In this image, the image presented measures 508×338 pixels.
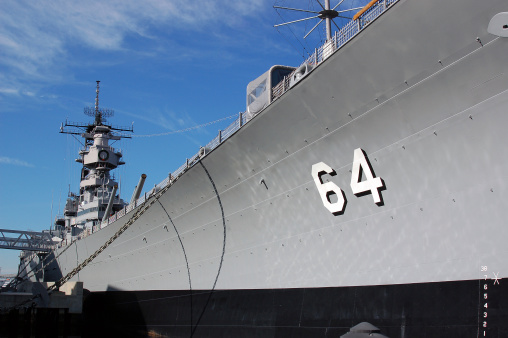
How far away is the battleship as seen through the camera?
6.50 m

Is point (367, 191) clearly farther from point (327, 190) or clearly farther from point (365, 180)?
point (327, 190)

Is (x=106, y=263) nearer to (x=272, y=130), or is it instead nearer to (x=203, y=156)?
(x=203, y=156)

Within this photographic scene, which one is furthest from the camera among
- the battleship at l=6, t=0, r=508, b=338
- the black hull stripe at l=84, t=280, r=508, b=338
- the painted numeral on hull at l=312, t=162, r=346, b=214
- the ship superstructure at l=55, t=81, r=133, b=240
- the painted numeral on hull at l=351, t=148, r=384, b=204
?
the ship superstructure at l=55, t=81, r=133, b=240

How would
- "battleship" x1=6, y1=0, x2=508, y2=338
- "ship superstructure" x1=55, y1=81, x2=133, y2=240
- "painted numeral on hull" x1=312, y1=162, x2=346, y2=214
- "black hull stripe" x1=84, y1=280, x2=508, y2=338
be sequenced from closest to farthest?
"battleship" x1=6, y1=0, x2=508, y2=338 < "black hull stripe" x1=84, y1=280, x2=508, y2=338 < "painted numeral on hull" x1=312, y1=162, x2=346, y2=214 < "ship superstructure" x1=55, y1=81, x2=133, y2=240

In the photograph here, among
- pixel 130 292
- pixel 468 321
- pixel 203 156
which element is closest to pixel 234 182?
pixel 203 156

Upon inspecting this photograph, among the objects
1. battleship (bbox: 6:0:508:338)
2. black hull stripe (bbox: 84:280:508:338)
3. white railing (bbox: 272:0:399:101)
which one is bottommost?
black hull stripe (bbox: 84:280:508:338)

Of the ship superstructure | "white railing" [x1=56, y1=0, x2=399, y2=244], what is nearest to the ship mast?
the ship superstructure

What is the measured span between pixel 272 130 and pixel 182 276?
6202 mm

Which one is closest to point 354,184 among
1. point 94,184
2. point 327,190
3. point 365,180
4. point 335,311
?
point 365,180

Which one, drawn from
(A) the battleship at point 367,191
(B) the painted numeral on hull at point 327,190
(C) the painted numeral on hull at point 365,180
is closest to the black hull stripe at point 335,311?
(A) the battleship at point 367,191

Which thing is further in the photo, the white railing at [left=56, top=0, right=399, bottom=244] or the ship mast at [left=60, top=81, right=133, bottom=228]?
the ship mast at [left=60, top=81, right=133, bottom=228]

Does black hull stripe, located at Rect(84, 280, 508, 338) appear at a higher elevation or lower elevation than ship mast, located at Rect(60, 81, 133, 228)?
lower

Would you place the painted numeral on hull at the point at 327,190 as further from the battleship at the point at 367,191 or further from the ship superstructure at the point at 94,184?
the ship superstructure at the point at 94,184

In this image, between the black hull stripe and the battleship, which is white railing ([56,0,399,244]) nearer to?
the battleship
